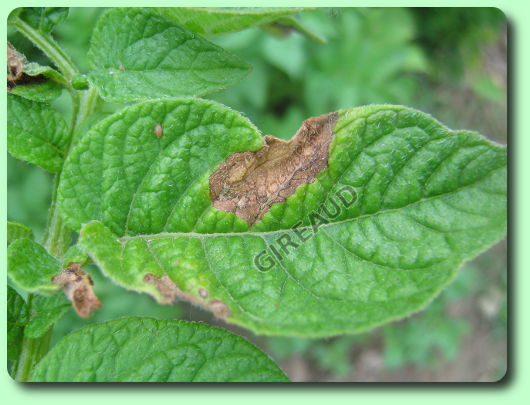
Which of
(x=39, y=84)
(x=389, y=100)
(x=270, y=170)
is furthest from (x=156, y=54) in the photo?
(x=389, y=100)

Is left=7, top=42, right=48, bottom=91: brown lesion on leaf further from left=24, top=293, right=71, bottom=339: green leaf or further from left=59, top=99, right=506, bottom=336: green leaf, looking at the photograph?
left=24, top=293, right=71, bottom=339: green leaf

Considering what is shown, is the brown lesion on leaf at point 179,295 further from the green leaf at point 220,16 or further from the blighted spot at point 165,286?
the green leaf at point 220,16

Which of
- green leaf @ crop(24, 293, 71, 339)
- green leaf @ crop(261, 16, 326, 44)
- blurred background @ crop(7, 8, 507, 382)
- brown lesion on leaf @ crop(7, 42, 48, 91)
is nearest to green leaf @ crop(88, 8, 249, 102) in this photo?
brown lesion on leaf @ crop(7, 42, 48, 91)

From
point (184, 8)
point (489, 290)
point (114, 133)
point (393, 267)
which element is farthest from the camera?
point (489, 290)

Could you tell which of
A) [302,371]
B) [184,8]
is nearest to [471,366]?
[302,371]

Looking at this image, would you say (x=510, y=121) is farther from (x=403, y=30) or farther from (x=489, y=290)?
(x=489, y=290)

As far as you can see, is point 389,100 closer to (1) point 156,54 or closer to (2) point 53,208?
(1) point 156,54
